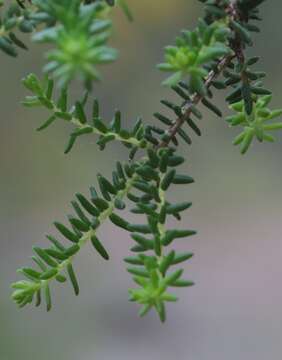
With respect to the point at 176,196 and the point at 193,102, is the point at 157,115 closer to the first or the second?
the point at 193,102

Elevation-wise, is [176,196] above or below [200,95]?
above

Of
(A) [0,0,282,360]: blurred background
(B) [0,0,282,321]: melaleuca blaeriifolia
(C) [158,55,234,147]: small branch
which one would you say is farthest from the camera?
(A) [0,0,282,360]: blurred background

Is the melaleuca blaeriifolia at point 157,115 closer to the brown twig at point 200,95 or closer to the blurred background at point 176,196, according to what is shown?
the brown twig at point 200,95

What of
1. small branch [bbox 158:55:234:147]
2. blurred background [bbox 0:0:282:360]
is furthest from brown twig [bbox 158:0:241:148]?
blurred background [bbox 0:0:282:360]

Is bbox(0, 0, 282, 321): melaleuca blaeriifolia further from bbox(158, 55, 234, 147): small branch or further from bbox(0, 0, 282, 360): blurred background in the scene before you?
bbox(0, 0, 282, 360): blurred background

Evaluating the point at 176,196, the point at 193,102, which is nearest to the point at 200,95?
the point at 193,102

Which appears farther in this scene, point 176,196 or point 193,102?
point 176,196
